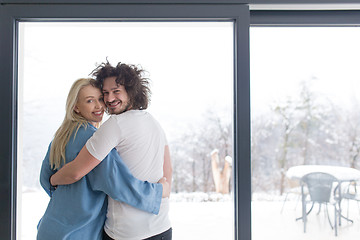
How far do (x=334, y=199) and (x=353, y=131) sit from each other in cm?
36

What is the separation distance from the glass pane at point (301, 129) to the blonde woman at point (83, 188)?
23.8 inches

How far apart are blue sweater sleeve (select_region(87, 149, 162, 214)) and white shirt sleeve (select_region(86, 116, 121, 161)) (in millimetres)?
42

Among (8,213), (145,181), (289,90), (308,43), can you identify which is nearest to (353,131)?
(289,90)

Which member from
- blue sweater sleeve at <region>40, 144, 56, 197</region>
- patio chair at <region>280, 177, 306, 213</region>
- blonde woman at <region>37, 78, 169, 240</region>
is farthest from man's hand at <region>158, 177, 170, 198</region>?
patio chair at <region>280, 177, 306, 213</region>

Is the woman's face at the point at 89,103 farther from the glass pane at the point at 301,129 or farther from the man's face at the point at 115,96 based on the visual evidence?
the glass pane at the point at 301,129

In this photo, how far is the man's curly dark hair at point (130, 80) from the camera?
1343mm

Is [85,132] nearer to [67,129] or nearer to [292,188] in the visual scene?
[67,129]

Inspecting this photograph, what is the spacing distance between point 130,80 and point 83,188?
1.61 feet

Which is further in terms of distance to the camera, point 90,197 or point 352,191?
point 352,191

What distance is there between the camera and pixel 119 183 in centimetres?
123

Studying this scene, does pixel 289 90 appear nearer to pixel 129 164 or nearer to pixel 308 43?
pixel 308 43

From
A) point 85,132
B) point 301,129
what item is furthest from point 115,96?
point 301,129

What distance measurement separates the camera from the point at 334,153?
158 cm

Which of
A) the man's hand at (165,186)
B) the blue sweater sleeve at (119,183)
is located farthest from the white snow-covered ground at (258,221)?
the blue sweater sleeve at (119,183)
